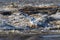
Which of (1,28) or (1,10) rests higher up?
(1,10)

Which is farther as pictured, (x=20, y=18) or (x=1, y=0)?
(x=1, y=0)

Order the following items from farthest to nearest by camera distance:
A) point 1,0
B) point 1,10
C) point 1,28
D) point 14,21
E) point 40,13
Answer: point 1,0 → point 1,10 → point 40,13 → point 14,21 → point 1,28

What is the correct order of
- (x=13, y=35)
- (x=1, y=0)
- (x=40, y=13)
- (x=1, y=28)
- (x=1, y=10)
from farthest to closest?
1. (x=1, y=0)
2. (x=1, y=10)
3. (x=40, y=13)
4. (x=1, y=28)
5. (x=13, y=35)

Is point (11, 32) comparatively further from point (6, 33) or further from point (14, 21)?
point (14, 21)

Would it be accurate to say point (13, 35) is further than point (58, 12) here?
No

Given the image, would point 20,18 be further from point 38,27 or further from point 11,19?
point 38,27

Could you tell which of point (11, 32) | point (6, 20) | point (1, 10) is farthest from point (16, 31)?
point (1, 10)

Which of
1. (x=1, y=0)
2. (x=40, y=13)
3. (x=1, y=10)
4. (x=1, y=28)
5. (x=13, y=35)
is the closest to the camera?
(x=13, y=35)

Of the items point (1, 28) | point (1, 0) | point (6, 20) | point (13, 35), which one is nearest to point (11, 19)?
point (6, 20)

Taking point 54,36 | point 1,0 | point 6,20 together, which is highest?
point 1,0
